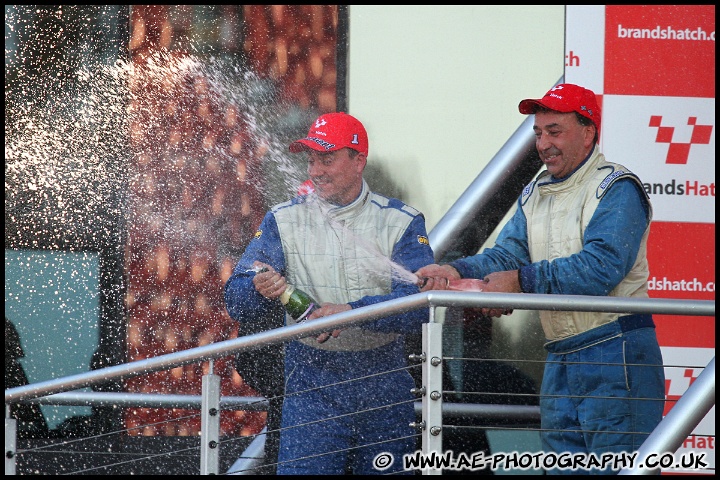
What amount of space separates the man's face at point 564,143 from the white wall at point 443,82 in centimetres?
138

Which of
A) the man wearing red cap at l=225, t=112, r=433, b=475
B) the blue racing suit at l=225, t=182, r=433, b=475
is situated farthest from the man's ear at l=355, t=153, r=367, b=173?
the blue racing suit at l=225, t=182, r=433, b=475

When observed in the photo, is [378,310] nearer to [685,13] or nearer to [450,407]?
[450,407]

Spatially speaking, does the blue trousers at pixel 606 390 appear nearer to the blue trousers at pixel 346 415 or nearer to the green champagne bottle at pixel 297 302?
the blue trousers at pixel 346 415

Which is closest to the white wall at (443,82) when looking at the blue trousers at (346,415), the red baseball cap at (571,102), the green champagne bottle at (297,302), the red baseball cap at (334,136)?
the red baseball cap at (334,136)

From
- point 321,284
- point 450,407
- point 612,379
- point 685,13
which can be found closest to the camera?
point 612,379

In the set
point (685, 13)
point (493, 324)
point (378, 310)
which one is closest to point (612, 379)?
point (378, 310)

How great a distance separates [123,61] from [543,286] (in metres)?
2.75

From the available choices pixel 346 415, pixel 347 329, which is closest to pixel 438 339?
pixel 346 415

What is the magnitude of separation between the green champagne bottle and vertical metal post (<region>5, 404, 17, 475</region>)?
3.90ft

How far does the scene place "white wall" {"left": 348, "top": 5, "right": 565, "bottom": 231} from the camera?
589 cm

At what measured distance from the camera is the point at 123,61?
5996 mm

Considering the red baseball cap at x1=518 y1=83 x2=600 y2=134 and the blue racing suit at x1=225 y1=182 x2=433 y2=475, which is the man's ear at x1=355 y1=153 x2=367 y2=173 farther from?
the red baseball cap at x1=518 y1=83 x2=600 y2=134

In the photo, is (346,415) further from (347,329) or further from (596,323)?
(596,323)

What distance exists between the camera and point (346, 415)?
164 inches
